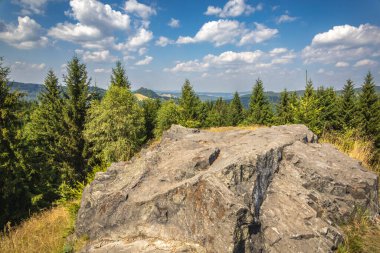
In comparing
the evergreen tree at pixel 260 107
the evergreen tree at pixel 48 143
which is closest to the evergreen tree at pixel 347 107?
the evergreen tree at pixel 260 107

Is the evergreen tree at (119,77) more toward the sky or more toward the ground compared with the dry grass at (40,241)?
more toward the sky

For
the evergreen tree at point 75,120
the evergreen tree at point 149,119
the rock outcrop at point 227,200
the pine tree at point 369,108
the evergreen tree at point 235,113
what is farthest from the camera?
the evergreen tree at point 235,113

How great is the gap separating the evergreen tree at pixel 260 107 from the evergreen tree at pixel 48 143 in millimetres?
38736

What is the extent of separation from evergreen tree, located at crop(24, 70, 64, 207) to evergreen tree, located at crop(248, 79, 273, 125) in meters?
38.7

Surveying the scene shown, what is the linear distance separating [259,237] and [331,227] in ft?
5.86

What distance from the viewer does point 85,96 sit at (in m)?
23.9

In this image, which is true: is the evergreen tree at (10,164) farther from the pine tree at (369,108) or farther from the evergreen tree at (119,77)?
the pine tree at (369,108)

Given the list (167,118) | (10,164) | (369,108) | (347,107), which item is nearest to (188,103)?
(167,118)

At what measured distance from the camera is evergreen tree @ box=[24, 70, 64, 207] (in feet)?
61.9

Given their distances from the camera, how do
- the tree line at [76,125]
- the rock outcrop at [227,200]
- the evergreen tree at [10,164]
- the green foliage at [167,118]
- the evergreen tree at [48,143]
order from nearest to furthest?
the rock outcrop at [227,200] → the evergreen tree at [10,164] → the tree line at [76,125] → the evergreen tree at [48,143] → the green foliage at [167,118]

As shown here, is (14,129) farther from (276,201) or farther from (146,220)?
(276,201)

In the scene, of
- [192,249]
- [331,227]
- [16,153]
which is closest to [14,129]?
[16,153]

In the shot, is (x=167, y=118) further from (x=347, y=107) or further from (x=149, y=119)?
(x=347, y=107)

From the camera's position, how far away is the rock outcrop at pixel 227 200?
488cm
